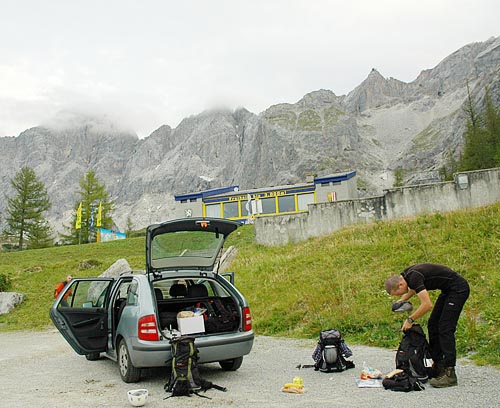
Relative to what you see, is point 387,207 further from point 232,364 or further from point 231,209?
point 231,209

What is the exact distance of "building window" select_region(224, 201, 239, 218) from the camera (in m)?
47.9

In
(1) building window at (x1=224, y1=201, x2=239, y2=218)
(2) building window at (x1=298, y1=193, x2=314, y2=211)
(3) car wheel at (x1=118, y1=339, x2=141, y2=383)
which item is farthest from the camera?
(1) building window at (x1=224, y1=201, x2=239, y2=218)

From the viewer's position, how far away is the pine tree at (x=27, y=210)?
53719mm

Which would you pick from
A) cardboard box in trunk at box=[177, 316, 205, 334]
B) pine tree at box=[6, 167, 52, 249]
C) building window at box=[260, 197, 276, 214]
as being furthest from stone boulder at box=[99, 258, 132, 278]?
pine tree at box=[6, 167, 52, 249]

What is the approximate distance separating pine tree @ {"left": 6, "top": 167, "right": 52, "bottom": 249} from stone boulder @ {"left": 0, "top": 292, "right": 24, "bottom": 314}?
37.1 meters

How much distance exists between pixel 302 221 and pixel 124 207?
16893cm

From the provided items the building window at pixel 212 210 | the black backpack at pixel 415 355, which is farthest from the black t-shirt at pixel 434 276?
the building window at pixel 212 210

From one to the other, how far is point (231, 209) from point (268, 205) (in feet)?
13.1

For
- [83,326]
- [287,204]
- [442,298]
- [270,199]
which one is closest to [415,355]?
[442,298]

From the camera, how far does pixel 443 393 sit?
18.4 feet

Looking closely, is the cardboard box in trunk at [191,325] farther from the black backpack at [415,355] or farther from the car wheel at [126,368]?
the black backpack at [415,355]

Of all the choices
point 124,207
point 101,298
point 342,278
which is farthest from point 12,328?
point 124,207

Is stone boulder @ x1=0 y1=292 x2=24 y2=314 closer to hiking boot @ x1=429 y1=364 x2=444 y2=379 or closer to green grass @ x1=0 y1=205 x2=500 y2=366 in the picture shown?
green grass @ x1=0 y1=205 x2=500 y2=366

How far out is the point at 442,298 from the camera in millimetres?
6137
